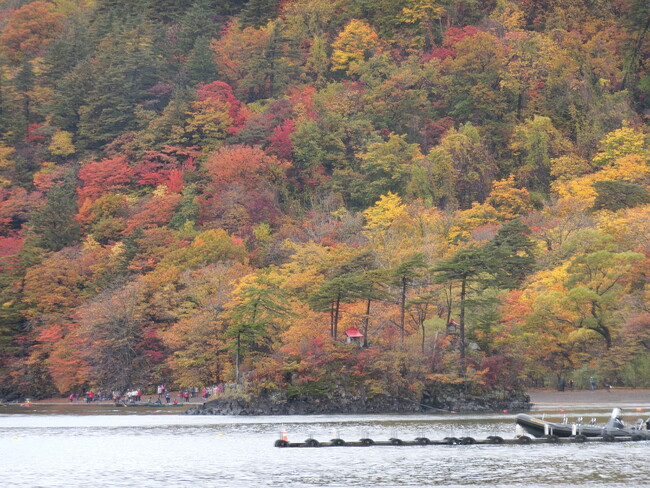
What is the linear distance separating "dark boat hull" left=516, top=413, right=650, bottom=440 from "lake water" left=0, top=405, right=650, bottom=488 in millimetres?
887

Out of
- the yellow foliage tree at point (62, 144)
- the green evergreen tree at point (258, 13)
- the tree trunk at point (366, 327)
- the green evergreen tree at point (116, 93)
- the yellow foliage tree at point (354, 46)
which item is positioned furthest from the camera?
the green evergreen tree at point (258, 13)

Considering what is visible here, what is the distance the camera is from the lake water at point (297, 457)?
35.8 metres

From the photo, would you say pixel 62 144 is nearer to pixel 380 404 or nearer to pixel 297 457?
pixel 380 404

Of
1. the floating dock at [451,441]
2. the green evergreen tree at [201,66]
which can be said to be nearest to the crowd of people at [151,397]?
the floating dock at [451,441]

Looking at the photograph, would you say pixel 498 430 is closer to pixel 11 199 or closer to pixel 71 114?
pixel 11 199

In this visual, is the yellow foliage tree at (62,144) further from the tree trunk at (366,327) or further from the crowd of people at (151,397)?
the tree trunk at (366,327)

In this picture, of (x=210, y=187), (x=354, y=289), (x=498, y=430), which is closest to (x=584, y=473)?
(x=498, y=430)

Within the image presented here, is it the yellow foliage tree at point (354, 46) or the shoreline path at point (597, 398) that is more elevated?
the yellow foliage tree at point (354, 46)

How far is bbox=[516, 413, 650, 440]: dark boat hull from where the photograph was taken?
45.8m

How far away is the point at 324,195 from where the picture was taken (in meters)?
103

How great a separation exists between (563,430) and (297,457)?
13784 mm

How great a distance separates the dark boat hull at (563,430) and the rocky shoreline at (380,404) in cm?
1835

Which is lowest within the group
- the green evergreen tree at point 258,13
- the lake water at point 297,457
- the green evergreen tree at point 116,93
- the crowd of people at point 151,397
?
the lake water at point 297,457

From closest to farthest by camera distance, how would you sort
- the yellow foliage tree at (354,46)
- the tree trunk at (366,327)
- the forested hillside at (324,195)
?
the forested hillside at (324,195) < the tree trunk at (366,327) < the yellow foliage tree at (354,46)
